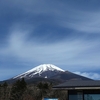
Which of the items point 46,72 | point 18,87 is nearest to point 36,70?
point 46,72

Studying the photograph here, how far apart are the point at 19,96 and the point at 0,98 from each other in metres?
1.97

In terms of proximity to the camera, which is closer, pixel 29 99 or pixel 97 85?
pixel 97 85

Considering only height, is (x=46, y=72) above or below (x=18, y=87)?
above

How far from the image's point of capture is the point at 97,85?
10.4m

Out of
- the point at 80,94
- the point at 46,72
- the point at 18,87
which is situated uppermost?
the point at 46,72

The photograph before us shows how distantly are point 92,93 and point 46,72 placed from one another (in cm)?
16444

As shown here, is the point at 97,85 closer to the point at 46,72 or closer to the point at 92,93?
the point at 92,93

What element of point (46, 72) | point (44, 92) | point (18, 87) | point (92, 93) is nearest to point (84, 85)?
point (92, 93)

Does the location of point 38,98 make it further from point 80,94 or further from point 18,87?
point 80,94

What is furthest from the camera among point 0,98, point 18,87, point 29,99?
point 18,87

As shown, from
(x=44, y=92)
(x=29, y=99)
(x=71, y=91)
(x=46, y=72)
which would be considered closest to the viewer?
(x=71, y=91)

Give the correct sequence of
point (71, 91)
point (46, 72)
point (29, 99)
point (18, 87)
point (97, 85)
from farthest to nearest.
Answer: point (46, 72), point (18, 87), point (29, 99), point (71, 91), point (97, 85)

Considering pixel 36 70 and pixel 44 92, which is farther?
pixel 36 70

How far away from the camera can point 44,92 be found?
2678 centimetres
